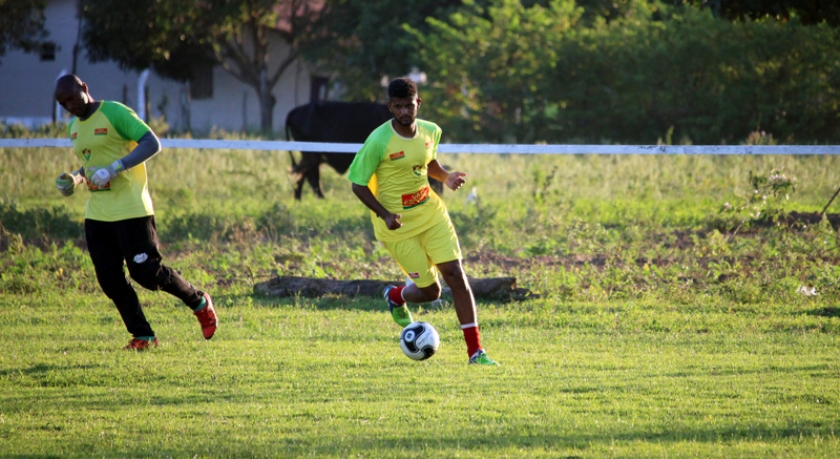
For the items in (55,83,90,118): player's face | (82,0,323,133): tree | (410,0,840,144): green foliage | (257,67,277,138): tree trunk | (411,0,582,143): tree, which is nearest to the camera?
(55,83,90,118): player's face

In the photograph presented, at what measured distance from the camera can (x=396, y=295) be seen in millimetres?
7297

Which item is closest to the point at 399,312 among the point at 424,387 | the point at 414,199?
the point at 414,199

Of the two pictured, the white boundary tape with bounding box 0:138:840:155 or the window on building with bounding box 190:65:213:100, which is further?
the window on building with bounding box 190:65:213:100

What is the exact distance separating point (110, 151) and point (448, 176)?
2.55 metres

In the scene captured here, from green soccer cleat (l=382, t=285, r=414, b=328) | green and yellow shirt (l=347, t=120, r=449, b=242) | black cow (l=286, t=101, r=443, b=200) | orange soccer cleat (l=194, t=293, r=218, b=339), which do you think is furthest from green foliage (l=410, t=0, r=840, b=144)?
orange soccer cleat (l=194, t=293, r=218, b=339)

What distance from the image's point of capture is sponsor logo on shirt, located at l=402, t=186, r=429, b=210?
6.45m

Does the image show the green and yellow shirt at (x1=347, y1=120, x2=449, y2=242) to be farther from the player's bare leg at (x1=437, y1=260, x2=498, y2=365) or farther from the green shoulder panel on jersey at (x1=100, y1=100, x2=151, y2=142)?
the green shoulder panel on jersey at (x1=100, y1=100, x2=151, y2=142)

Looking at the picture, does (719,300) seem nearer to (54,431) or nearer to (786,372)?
(786,372)

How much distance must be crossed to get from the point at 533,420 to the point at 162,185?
12.9 m

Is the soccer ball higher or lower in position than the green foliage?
higher

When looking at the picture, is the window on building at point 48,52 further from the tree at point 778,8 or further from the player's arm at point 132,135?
the player's arm at point 132,135

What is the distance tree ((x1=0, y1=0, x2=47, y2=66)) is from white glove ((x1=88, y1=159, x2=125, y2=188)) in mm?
26828

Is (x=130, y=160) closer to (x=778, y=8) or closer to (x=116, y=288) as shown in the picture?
(x=116, y=288)

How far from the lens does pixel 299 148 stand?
11.9 meters
